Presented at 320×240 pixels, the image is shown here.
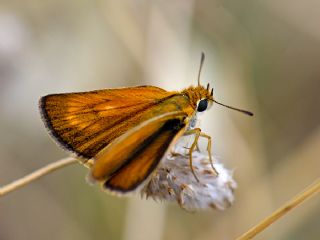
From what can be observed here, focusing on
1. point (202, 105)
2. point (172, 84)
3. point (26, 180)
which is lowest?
point (26, 180)

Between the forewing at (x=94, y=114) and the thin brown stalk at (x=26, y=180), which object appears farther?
the forewing at (x=94, y=114)

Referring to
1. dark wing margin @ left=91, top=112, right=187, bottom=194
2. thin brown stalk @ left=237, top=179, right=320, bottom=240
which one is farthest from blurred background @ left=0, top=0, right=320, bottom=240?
thin brown stalk @ left=237, top=179, right=320, bottom=240

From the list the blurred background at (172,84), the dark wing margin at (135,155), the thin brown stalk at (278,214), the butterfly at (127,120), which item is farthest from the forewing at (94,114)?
the blurred background at (172,84)

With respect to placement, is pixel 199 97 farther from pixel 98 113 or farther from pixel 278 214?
pixel 278 214

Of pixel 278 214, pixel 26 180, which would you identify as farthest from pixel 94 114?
pixel 278 214

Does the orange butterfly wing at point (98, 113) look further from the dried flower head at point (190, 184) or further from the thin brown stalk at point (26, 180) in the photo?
the dried flower head at point (190, 184)

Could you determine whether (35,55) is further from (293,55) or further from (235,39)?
(293,55)

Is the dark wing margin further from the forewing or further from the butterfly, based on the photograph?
the forewing
